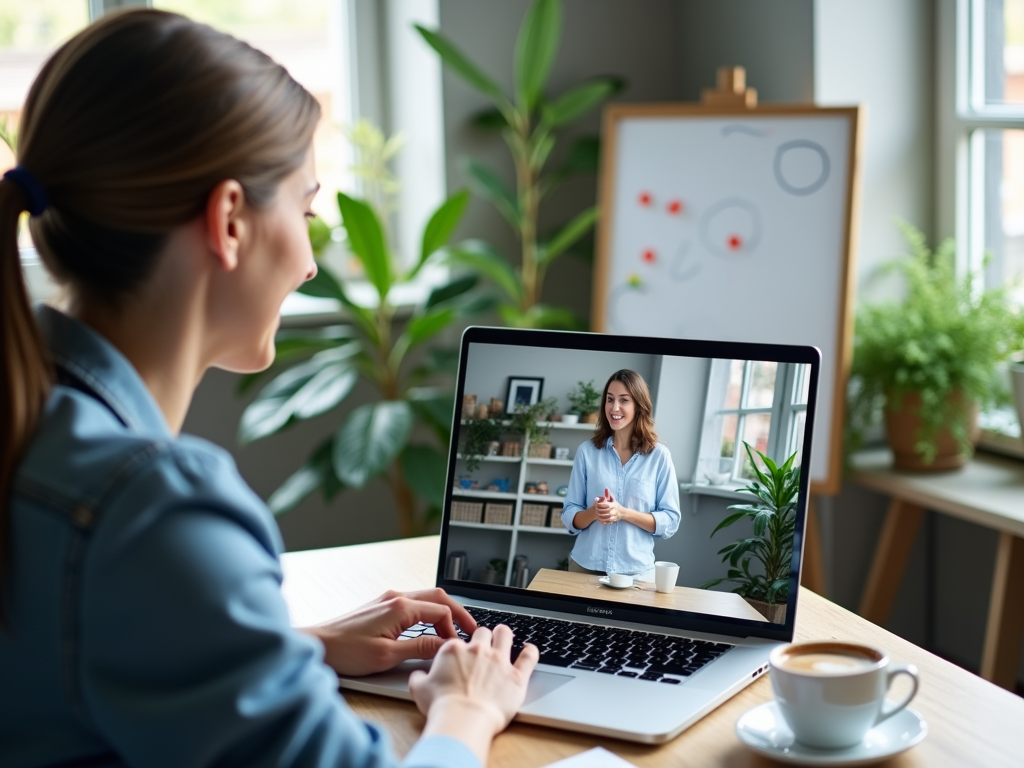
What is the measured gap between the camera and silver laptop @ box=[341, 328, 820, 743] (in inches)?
38.9

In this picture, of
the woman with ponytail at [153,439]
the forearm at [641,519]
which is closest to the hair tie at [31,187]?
the woman with ponytail at [153,439]

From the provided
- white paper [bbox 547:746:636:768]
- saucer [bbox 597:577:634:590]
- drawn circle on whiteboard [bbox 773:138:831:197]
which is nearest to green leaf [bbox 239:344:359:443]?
drawn circle on whiteboard [bbox 773:138:831:197]

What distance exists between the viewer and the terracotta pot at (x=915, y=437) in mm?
2066

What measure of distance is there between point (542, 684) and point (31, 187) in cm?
59

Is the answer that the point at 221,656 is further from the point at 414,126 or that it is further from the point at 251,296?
the point at 414,126

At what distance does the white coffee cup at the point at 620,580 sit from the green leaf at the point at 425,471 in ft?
3.76

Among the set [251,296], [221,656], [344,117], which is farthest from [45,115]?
[344,117]

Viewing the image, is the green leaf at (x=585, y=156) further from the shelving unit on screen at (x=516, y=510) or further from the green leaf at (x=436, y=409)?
the shelving unit on screen at (x=516, y=510)

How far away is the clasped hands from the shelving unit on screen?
0.14ft

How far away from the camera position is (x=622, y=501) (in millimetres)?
1043

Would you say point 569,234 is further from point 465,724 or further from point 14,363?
point 14,363

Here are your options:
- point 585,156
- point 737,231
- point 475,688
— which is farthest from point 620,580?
point 585,156

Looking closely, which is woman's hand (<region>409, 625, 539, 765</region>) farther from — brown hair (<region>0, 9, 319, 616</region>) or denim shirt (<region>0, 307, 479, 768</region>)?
brown hair (<region>0, 9, 319, 616</region>)

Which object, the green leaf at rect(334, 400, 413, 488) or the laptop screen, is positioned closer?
the laptop screen
